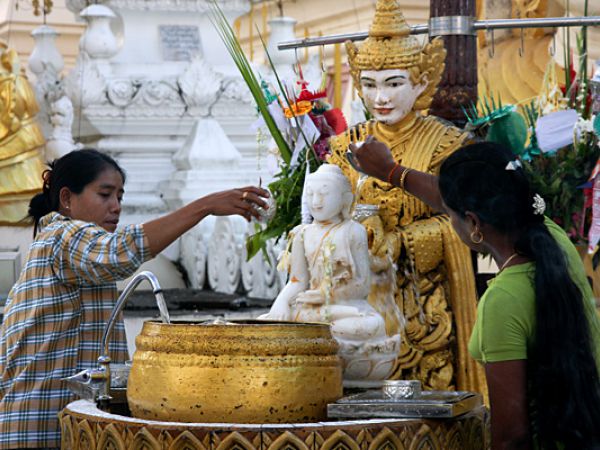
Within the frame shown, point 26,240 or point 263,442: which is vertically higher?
point 26,240

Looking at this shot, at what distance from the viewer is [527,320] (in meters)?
3.53

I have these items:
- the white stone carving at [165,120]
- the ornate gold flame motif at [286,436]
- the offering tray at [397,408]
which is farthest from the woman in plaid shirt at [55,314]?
the white stone carving at [165,120]

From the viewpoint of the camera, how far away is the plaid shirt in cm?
450

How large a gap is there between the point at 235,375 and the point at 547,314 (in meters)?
0.70

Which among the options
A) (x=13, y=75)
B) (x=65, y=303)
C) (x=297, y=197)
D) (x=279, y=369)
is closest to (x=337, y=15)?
(x=13, y=75)

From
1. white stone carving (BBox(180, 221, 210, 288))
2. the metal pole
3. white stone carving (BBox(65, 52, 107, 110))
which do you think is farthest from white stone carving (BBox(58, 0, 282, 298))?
the metal pole

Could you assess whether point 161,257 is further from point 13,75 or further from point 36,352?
point 36,352

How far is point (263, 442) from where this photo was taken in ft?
11.5

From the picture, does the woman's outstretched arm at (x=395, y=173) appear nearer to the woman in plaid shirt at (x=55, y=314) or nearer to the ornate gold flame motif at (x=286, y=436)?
the woman in plaid shirt at (x=55, y=314)

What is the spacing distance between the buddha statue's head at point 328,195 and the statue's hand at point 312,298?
0.26m

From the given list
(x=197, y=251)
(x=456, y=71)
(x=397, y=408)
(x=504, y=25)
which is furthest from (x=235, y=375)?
(x=197, y=251)

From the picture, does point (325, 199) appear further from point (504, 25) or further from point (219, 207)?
point (504, 25)

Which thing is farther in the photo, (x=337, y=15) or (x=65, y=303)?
(x=337, y=15)

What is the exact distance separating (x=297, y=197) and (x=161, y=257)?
13.0 feet
